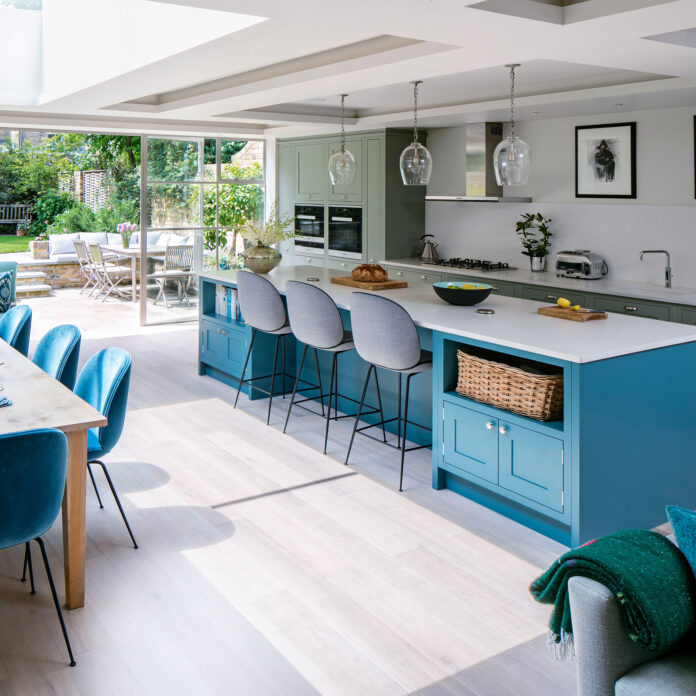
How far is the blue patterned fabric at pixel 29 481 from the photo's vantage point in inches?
99.5

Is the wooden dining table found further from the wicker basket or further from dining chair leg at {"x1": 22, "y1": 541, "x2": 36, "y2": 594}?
the wicker basket

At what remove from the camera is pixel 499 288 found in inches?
272

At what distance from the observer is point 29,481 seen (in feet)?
8.46

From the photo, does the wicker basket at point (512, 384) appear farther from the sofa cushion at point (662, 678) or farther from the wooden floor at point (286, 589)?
the sofa cushion at point (662, 678)

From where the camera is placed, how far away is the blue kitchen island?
3553 millimetres

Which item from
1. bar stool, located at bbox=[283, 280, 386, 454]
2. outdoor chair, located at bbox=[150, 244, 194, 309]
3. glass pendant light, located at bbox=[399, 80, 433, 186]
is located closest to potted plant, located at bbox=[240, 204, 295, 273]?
bar stool, located at bbox=[283, 280, 386, 454]

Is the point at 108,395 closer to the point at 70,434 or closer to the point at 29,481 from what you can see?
the point at 70,434

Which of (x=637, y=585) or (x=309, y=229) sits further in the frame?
(x=309, y=229)

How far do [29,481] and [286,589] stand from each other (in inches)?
46.5

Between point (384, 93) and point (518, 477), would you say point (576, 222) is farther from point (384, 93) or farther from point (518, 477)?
point (518, 477)

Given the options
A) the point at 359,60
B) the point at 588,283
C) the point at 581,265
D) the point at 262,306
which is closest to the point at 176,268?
the point at 262,306

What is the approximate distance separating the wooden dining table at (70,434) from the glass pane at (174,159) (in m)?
6.05

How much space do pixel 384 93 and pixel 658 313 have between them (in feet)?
8.65

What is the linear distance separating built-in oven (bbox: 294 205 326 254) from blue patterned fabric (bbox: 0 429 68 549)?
6563 millimetres
